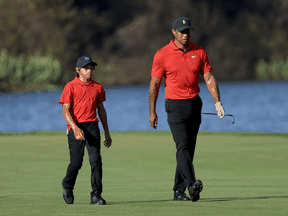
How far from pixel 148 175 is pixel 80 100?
535 cm

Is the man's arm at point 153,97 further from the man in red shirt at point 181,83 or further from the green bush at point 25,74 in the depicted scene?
the green bush at point 25,74

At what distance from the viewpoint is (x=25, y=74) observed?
98.2 meters

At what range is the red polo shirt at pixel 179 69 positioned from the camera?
6.69 m

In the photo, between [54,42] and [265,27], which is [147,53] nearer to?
[54,42]

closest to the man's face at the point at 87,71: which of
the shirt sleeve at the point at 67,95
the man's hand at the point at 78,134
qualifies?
the shirt sleeve at the point at 67,95

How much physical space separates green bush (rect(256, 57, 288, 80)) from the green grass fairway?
124 metres

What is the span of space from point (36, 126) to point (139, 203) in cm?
5182

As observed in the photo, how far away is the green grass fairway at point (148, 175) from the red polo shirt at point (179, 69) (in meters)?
1.26

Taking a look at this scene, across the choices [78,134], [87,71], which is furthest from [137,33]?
[78,134]

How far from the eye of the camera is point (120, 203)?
6.61 meters

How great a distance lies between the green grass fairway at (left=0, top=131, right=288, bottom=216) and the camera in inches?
241

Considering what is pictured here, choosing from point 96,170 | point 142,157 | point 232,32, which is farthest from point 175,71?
point 232,32

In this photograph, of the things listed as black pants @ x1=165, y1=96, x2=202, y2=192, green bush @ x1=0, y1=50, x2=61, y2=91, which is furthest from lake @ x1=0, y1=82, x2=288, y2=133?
black pants @ x1=165, y1=96, x2=202, y2=192

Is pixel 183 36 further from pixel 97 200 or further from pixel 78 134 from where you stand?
pixel 97 200
